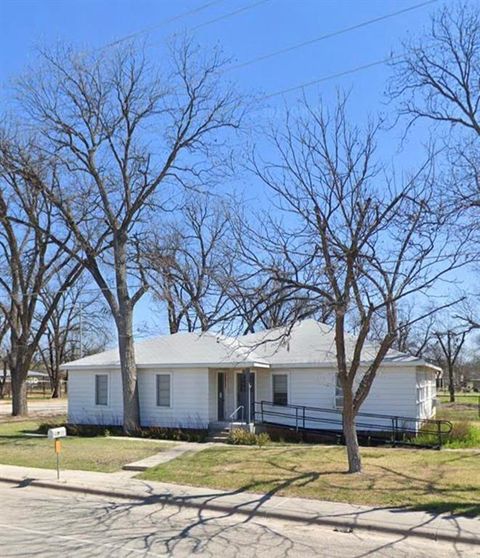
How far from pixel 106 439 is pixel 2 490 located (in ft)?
31.3

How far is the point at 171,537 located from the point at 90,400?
Answer: 20.1m

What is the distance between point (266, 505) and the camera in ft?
37.6

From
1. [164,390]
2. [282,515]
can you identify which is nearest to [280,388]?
[164,390]

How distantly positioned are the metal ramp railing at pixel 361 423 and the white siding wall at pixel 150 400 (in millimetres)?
2465

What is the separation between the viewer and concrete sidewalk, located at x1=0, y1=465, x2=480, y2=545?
972cm

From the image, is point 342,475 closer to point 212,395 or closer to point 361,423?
point 361,423

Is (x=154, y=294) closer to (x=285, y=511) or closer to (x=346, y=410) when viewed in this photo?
(x=346, y=410)

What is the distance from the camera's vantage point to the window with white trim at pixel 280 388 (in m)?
26.3

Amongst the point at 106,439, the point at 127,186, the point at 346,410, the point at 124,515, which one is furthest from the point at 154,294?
the point at 124,515

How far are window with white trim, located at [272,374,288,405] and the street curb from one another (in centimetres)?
1334

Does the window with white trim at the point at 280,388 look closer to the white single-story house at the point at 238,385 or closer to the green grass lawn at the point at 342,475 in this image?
the white single-story house at the point at 238,385

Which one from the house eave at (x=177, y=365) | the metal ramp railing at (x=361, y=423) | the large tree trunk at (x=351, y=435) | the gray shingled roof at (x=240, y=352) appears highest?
the gray shingled roof at (x=240, y=352)

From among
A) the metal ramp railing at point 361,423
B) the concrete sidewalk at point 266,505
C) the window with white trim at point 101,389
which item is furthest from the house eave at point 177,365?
the concrete sidewalk at point 266,505

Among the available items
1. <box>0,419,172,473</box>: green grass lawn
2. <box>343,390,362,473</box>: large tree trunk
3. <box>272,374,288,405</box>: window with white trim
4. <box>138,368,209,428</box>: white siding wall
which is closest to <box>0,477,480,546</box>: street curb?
<box>0,419,172,473</box>: green grass lawn
